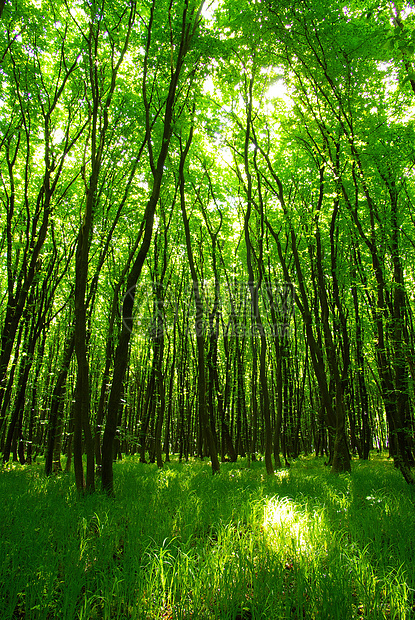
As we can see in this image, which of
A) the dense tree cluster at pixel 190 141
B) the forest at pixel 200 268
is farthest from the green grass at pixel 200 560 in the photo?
the dense tree cluster at pixel 190 141

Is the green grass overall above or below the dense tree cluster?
below

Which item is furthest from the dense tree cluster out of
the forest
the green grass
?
the green grass

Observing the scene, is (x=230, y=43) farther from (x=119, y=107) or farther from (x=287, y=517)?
(x=287, y=517)

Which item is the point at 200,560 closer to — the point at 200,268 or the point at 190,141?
the point at 190,141

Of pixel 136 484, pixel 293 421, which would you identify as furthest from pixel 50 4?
pixel 293 421

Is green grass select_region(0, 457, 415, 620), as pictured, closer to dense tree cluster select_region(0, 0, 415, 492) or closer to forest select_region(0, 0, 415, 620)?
forest select_region(0, 0, 415, 620)

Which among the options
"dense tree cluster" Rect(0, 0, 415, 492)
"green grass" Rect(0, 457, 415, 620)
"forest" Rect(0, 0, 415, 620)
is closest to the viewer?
"green grass" Rect(0, 457, 415, 620)

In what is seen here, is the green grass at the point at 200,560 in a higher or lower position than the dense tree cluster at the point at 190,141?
lower

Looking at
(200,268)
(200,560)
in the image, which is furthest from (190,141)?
(200,560)

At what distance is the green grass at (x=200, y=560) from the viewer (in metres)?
2.29

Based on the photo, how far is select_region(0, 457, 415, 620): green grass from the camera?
229cm

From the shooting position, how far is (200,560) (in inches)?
112

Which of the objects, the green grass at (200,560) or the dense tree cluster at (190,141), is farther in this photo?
the dense tree cluster at (190,141)

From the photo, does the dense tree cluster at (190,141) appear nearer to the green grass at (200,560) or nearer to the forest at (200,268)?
the forest at (200,268)
